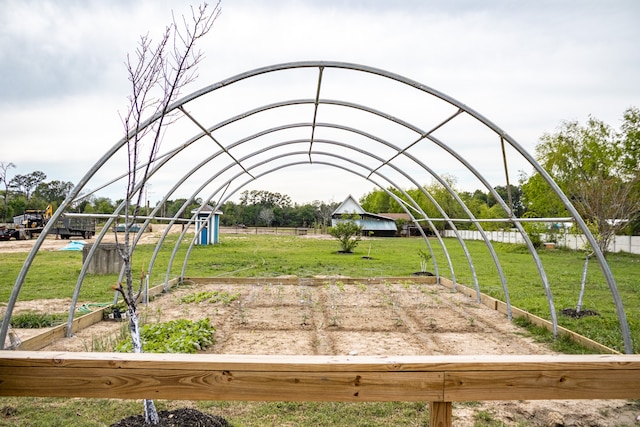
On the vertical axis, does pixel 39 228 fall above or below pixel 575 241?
above

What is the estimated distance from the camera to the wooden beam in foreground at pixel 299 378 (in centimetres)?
186

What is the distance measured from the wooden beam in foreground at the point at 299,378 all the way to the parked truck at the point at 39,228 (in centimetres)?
3296

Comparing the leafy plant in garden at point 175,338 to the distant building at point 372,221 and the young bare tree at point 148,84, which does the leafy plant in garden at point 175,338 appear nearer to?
the young bare tree at point 148,84

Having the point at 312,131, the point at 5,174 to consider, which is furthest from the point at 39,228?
the point at 312,131

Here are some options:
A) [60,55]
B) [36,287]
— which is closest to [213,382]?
[60,55]

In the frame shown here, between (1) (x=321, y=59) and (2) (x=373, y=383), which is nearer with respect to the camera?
(2) (x=373, y=383)

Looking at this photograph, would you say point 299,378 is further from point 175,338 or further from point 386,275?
point 386,275

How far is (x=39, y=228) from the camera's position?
3259 centimetres

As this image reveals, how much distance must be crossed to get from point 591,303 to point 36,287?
45.3 ft

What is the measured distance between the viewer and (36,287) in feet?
37.9

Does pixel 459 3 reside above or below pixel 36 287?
above

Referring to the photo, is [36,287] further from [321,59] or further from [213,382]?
[213,382]

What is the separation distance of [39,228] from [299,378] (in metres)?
37.1

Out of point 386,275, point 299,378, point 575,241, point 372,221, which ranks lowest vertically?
point 386,275
